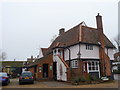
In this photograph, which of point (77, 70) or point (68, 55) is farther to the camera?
point (68, 55)

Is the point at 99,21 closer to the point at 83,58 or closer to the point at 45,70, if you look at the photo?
the point at 83,58

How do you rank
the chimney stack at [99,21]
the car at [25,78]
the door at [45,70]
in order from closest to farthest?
the car at [25,78], the chimney stack at [99,21], the door at [45,70]

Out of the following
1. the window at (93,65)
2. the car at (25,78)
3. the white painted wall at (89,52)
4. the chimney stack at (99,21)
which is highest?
the chimney stack at (99,21)

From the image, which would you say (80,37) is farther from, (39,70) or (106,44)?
(39,70)

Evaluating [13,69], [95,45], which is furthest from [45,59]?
[13,69]

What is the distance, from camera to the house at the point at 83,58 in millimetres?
24250

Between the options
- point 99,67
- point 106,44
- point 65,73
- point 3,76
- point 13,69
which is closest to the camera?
point 3,76

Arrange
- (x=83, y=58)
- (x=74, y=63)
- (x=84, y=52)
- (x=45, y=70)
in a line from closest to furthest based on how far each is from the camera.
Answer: (x=83, y=58), (x=84, y=52), (x=74, y=63), (x=45, y=70)

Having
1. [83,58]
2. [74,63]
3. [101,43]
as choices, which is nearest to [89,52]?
[83,58]

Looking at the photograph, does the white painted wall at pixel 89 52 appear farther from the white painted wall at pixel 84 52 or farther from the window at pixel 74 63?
the window at pixel 74 63

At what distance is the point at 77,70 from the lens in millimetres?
24359

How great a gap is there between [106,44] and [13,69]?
32.4 m

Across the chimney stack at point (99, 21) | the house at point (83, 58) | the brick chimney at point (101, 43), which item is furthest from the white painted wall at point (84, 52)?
the chimney stack at point (99, 21)

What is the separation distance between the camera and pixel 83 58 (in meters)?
24.4
